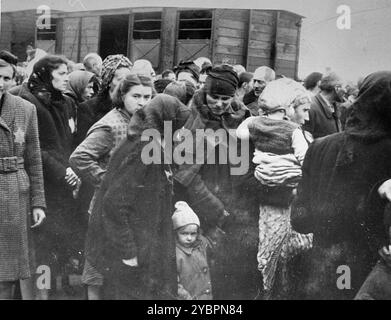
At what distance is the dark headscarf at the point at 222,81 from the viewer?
3906 mm

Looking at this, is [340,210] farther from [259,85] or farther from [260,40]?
[260,40]

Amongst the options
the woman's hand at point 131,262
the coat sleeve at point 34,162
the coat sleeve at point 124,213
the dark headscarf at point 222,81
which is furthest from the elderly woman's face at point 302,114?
the coat sleeve at point 34,162

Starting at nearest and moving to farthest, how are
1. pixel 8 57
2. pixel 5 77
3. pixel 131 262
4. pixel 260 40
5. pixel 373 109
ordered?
pixel 373 109, pixel 5 77, pixel 131 262, pixel 8 57, pixel 260 40

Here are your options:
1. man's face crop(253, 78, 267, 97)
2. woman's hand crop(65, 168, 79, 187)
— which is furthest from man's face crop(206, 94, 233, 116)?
woman's hand crop(65, 168, 79, 187)

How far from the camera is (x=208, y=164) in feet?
13.1

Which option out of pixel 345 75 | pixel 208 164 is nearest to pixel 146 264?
pixel 208 164

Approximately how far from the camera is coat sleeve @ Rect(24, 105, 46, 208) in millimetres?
3920

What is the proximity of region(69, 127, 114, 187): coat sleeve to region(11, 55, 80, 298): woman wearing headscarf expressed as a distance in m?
0.08

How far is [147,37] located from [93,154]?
0.86 meters

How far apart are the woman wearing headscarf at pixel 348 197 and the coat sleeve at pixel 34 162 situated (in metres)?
1.52

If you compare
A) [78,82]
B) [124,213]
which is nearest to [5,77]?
[78,82]

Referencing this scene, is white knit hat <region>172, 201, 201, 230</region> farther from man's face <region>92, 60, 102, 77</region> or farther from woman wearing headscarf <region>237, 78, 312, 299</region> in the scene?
man's face <region>92, 60, 102, 77</region>

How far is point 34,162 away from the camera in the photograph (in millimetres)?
3926

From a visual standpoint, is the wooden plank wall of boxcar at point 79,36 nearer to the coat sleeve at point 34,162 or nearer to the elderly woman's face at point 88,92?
the elderly woman's face at point 88,92
